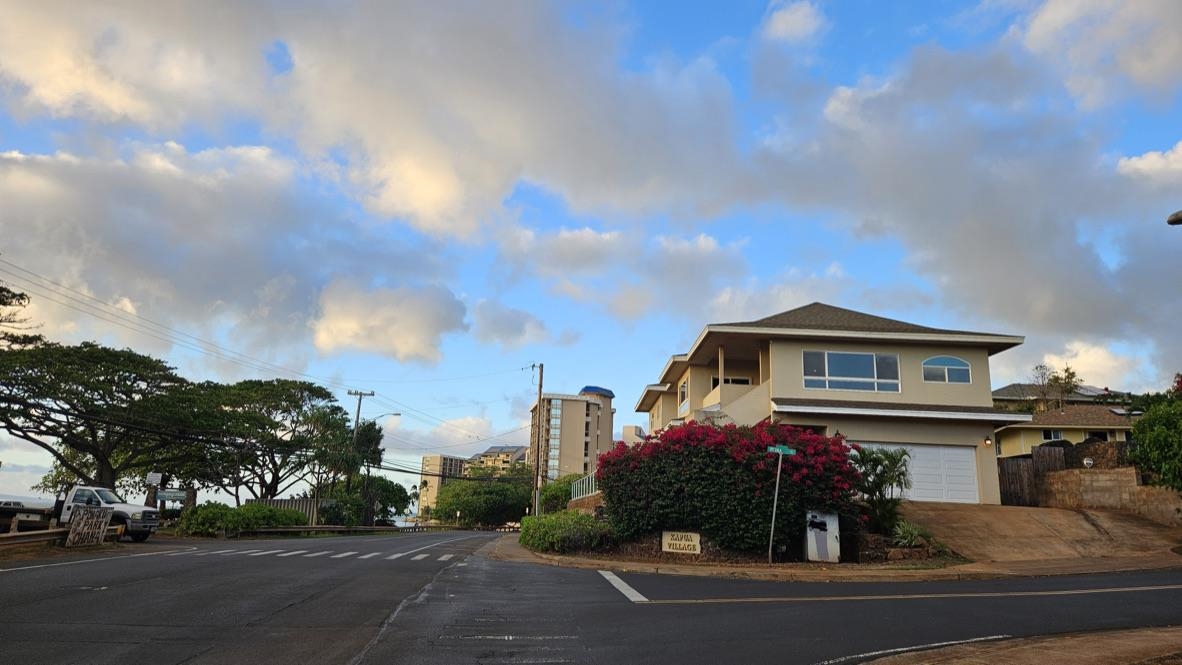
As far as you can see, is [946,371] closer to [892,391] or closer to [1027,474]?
[892,391]

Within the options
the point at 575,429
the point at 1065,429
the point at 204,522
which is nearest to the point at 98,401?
the point at 204,522

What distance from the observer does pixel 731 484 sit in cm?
1897

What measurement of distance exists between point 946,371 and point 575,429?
10744cm

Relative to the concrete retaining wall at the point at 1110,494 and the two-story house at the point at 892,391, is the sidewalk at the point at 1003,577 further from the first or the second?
the two-story house at the point at 892,391

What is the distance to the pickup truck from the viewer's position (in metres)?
25.2

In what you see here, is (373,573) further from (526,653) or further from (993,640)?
(993,640)

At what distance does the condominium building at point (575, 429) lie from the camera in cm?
13100

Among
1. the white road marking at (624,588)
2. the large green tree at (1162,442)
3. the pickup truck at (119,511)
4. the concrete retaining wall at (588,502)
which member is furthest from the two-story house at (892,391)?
the pickup truck at (119,511)

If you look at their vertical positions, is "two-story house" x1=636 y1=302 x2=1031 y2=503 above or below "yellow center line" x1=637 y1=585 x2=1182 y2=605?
above

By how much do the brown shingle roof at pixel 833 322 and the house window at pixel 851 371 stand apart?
0.98 meters

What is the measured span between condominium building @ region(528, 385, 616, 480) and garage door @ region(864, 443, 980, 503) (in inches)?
4062

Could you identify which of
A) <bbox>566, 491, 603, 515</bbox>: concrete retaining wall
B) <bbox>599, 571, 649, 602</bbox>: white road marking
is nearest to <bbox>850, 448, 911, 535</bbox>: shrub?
<bbox>599, 571, 649, 602</bbox>: white road marking

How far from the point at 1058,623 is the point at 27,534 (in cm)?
2336

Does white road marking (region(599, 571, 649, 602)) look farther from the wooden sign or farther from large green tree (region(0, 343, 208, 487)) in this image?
large green tree (region(0, 343, 208, 487))
